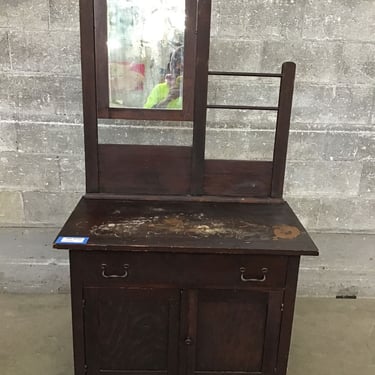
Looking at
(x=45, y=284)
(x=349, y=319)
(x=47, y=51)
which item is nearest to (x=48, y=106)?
(x=47, y=51)

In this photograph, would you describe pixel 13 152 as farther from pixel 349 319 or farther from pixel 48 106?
pixel 349 319

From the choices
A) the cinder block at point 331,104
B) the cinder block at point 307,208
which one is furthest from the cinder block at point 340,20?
the cinder block at point 307,208

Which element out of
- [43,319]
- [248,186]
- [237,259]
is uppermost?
[248,186]

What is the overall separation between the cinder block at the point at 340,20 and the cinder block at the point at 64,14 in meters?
1.07

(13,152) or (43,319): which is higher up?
(13,152)

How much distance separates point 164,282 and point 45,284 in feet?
3.69

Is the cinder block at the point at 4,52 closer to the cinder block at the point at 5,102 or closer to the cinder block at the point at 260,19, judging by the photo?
the cinder block at the point at 5,102

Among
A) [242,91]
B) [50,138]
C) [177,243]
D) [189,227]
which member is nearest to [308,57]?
[242,91]

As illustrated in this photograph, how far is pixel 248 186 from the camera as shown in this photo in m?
1.85

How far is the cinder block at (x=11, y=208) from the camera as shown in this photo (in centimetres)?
222

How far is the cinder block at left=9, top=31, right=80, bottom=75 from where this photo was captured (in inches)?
79.5

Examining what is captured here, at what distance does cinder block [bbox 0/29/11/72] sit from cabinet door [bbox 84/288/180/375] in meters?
1.20

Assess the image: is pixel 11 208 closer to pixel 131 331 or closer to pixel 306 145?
pixel 131 331

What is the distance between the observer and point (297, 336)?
2.08m
